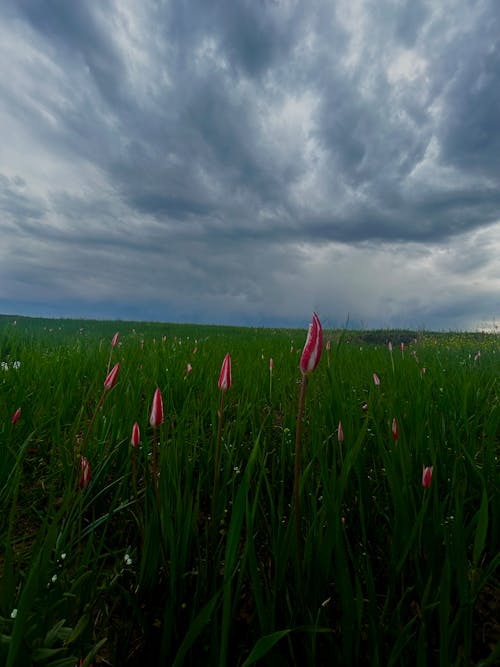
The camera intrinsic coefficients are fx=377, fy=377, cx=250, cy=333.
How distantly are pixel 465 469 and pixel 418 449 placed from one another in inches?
9.8

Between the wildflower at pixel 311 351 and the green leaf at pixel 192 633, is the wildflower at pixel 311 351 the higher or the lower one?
the higher one

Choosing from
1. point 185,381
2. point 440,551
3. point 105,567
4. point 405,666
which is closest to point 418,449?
point 440,551

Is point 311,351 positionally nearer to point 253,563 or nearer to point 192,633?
point 253,563

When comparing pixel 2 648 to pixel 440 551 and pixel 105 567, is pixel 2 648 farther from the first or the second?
pixel 440 551

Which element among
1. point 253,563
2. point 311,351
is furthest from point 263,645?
point 311,351

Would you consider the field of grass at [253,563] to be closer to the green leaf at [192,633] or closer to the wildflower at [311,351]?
the green leaf at [192,633]

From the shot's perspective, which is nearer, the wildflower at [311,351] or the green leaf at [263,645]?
the green leaf at [263,645]

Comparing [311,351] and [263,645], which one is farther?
[311,351]

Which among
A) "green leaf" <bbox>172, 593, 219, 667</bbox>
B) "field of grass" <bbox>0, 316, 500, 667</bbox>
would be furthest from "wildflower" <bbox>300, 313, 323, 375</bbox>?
"green leaf" <bbox>172, 593, 219, 667</bbox>

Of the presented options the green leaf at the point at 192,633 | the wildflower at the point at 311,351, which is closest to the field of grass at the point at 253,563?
the green leaf at the point at 192,633

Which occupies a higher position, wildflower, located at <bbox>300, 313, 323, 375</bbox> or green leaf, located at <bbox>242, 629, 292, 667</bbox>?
wildflower, located at <bbox>300, 313, 323, 375</bbox>

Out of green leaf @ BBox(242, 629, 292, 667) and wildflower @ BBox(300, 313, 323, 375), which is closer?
green leaf @ BBox(242, 629, 292, 667)

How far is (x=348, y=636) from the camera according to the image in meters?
1.11

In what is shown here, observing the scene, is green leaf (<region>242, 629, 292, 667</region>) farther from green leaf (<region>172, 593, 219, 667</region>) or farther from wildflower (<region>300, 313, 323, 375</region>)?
wildflower (<region>300, 313, 323, 375</region>)
